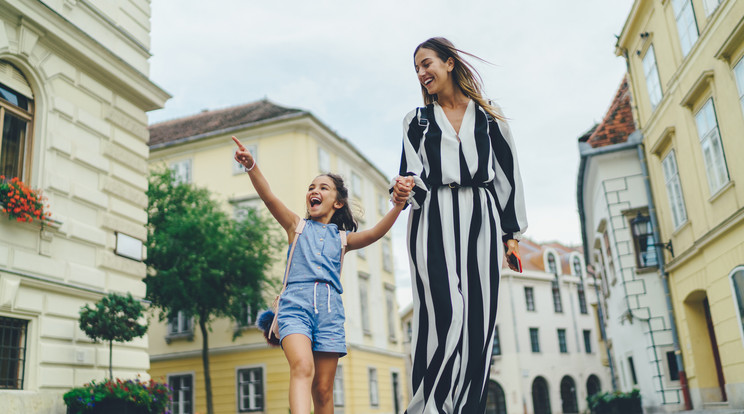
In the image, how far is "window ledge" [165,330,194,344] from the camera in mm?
A: 28330

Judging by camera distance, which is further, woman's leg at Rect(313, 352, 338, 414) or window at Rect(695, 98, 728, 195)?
window at Rect(695, 98, 728, 195)

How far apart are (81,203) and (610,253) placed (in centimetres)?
1475

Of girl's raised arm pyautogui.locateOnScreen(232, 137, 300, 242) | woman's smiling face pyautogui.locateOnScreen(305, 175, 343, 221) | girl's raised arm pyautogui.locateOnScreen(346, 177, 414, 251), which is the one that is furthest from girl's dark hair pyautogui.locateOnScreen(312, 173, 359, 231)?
girl's raised arm pyautogui.locateOnScreen(232, 137, 300, 242)

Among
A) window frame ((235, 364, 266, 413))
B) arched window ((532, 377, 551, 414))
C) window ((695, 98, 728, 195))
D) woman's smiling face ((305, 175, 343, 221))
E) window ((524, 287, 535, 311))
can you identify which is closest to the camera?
woman's smiling face ((305, 175, 343, 221))

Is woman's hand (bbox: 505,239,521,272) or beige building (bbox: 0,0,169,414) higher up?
beige building (bbox: 0,0,169,414)

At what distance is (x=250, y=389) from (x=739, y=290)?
20194 millimetres

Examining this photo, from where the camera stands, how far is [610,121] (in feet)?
63.0

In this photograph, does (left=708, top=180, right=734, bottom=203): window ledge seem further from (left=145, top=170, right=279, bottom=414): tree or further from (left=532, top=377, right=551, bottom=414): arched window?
(left=532, top=377, right=551, bottom=414): arched window

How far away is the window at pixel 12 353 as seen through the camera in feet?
28.4

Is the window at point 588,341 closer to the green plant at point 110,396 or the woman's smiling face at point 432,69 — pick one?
the green plant at point 110,396

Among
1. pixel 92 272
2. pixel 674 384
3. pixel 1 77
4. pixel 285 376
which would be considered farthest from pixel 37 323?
pixel 285 376

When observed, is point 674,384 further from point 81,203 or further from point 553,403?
point 553,403

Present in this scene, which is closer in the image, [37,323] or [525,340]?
[37,323]

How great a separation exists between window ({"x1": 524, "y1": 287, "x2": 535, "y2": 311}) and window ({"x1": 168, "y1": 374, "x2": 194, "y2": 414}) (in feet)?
94.7
